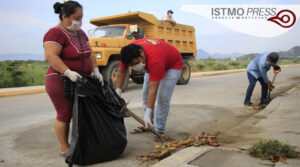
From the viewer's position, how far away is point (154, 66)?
131 inches

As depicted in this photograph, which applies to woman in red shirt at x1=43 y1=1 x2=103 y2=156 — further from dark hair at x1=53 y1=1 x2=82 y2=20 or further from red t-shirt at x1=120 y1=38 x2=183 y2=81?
red t-shirt at x1=120 y1=38 x2=183 y2=81

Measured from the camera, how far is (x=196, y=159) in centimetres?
280

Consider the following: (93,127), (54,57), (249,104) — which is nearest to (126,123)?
(93,127)

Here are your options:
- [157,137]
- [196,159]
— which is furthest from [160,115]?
[196,159]

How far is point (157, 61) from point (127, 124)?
1.92 meters

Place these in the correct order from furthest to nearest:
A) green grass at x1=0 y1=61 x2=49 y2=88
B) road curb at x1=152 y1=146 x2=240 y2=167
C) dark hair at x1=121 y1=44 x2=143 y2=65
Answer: green grass at x1=0 y1=61 x2=49 y2=88
dark hair at x1=121 y1=44 x2=143 y2=65
road curb at x1=152 y1=146 x2=240 y2=167

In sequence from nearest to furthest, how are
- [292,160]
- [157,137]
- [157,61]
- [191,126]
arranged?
[292,160]
[157,61]
[157,137]
[191,126]

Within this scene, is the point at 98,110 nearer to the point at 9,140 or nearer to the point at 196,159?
the point at 196,159

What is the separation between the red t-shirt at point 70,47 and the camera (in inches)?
114

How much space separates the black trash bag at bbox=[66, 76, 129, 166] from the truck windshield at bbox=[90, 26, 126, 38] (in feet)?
21.5

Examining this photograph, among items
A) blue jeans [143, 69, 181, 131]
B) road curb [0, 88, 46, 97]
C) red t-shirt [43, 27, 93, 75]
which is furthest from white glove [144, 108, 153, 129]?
road curb [0, 88, 46, 97]

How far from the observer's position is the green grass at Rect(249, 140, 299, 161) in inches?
110

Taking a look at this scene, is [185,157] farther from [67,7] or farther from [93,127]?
[67,7]

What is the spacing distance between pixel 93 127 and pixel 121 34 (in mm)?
6861
